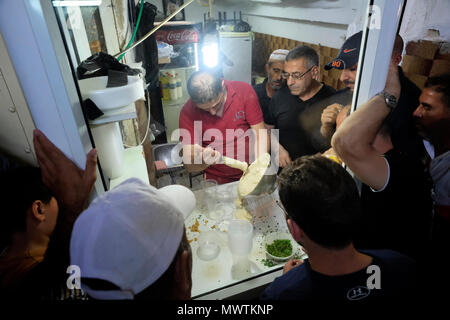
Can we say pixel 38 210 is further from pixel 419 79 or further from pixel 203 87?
pixel 419 79

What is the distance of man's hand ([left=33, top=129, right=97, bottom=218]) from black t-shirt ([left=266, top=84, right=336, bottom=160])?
4.88ft

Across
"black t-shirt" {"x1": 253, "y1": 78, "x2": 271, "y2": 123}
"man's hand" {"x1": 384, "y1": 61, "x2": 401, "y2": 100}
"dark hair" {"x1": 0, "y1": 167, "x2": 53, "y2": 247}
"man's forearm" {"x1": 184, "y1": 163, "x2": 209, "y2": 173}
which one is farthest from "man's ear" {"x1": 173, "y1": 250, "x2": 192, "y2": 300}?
"black t-shirt" {"x1": 253, "y1": 78, "x2": 271, "y2": 123}

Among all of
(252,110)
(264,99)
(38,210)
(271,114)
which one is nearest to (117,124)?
(38,210)

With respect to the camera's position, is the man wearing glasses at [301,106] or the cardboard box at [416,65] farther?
the man wearing glasses at [301,106]

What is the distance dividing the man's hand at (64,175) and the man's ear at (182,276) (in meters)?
0.40

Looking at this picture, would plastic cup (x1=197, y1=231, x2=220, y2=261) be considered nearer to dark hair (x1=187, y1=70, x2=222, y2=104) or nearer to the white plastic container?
the white plastic container

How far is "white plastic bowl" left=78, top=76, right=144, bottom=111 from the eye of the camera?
857 mm

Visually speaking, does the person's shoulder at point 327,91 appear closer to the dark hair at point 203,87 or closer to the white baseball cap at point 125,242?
the dark hair at point 203,87

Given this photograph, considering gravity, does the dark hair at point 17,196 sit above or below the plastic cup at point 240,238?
above

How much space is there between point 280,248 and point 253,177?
38 cm

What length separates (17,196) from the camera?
0.69 meters

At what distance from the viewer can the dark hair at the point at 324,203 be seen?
33.9 inches

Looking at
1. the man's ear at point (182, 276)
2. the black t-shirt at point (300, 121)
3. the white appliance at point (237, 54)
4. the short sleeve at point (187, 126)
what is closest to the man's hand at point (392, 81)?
the black t-shirt at point (300, 121)
